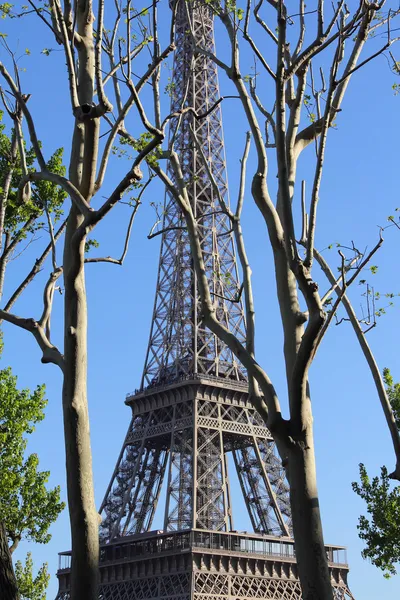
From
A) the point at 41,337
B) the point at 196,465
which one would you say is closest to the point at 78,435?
the point at 41,337

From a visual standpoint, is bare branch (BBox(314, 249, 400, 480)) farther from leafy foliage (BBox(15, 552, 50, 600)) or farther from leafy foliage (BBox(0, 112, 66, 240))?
leafy foliage (BBox(15, 552, 50, 600))

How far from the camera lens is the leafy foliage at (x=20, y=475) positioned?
29953mm

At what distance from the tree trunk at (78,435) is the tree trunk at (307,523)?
2253mm

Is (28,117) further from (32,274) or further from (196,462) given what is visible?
(196,462)

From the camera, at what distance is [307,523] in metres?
10.8

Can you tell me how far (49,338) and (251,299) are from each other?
2.81m

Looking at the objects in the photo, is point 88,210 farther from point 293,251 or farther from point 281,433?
point 281,433

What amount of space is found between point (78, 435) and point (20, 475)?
72.6 ft

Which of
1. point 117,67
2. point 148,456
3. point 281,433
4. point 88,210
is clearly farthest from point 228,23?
point 148,456

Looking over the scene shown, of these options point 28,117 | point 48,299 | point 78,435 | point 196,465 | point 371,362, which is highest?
point 196,465

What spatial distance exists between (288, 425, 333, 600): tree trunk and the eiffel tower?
136 feet

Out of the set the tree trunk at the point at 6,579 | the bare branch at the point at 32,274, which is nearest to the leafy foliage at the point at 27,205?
the bare branch at the point at 32,274

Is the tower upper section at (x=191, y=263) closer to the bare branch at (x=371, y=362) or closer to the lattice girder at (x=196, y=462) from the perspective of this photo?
the lattice girder at (x=196, y=462)

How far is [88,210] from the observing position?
11.8 m
